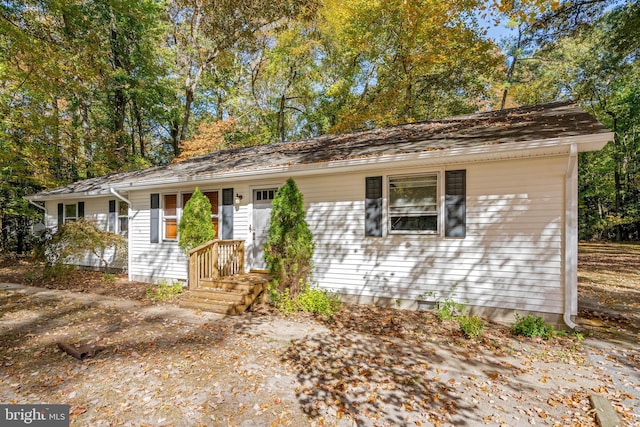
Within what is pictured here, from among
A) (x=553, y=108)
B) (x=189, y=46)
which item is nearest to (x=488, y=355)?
(x=553, y=108)

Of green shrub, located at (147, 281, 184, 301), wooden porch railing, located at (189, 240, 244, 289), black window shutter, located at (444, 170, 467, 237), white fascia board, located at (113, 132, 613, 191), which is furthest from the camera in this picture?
green shrub, located at (147, 281, 184, 301)

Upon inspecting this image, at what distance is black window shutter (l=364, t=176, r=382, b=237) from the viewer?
6.27 m

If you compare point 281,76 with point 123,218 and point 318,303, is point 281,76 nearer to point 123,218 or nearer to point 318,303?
point 123,218

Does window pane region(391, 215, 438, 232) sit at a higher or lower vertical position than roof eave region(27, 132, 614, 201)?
lower

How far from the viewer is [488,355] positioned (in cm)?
416

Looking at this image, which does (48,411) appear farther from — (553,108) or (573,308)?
(553,108)

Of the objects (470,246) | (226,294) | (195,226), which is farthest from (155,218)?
(470,246)

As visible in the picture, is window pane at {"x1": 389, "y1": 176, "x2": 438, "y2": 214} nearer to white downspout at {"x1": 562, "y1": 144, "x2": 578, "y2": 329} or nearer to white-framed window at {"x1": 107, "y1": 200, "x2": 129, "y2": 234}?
white downspout at {"x1": 562, "y1": 144, "x2": 578, "y2": 329}

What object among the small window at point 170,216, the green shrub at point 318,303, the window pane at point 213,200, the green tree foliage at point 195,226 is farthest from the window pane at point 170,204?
the green shrub at point 318,303

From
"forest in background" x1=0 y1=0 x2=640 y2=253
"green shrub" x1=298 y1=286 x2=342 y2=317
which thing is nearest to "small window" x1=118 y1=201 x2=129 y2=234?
"forest in background" x1=0 y1=0 x2=640 y2=253

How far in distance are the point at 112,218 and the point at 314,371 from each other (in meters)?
10.1

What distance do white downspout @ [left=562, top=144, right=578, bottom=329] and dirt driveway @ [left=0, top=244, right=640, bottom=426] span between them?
527 mm

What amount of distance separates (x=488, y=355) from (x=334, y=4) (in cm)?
1663

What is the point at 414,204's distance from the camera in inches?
238
